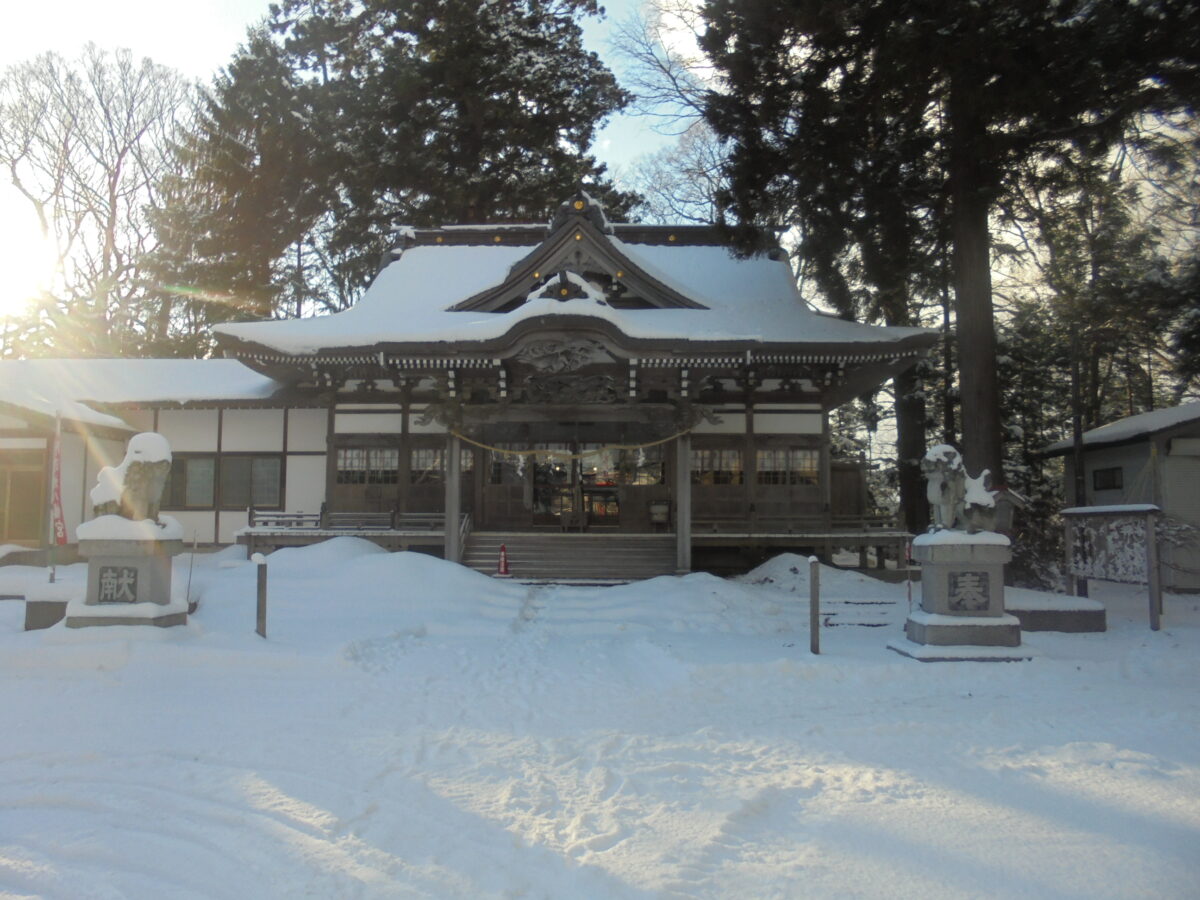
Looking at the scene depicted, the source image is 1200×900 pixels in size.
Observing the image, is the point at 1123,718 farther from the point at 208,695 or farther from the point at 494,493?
the point at 494,493

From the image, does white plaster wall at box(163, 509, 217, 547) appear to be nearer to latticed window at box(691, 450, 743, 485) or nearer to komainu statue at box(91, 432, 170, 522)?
latticed window at box(691, 450, 743, 485)

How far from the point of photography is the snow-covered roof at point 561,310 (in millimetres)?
14469

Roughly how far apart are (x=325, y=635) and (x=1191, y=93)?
12397 millimetres

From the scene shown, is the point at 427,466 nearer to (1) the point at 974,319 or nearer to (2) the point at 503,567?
(2) the point at 503,567

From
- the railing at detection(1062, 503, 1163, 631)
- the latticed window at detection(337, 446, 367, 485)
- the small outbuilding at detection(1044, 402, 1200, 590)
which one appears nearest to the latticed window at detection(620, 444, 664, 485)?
the latticed window at detection(337, 446, 367, 485)

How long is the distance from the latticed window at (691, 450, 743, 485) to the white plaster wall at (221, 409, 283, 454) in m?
9.08

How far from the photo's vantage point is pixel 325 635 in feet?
30.1

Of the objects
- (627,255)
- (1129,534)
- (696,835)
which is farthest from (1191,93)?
(696,835)

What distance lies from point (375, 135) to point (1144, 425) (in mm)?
21521

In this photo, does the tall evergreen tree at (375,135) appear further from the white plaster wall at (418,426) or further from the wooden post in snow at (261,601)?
the wooden post in snow at (261,601)

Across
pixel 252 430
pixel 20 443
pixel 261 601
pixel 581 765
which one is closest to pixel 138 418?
pixel 20 443

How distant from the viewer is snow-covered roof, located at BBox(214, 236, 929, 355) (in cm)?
1447

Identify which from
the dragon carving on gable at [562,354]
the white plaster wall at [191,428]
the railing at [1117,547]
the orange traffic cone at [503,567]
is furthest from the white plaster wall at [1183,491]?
the white plaster wall at [191,428]

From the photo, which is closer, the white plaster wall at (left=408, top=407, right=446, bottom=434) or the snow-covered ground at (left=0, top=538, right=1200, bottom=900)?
the snow-covered ground at (left=0, top=538, right=1200, bottom=900)
